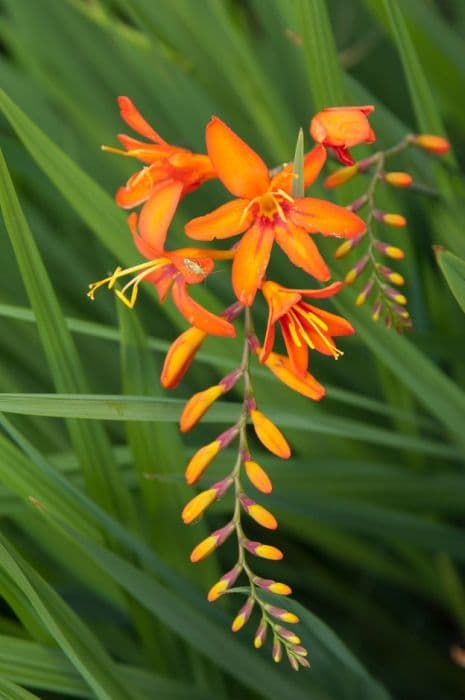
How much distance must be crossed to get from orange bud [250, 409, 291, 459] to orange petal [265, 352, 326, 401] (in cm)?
4

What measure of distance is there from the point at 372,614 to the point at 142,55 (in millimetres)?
1006

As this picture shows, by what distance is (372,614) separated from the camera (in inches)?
60.8

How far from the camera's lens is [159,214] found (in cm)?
83

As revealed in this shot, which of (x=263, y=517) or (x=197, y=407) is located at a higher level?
(x=197, y=407)

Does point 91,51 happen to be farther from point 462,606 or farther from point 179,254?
point 462,606

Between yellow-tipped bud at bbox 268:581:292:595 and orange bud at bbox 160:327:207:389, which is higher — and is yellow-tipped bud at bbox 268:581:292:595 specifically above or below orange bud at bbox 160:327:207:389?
below

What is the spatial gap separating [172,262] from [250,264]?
0.09 meters

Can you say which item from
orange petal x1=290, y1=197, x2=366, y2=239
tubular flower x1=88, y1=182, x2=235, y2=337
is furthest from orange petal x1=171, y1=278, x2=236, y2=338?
orange petal x1=290, y1=197, x2=366, y2=239

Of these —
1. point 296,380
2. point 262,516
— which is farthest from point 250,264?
point 262,516

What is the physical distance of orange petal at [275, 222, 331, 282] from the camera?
754 mm

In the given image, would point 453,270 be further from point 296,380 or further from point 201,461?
point 201,461

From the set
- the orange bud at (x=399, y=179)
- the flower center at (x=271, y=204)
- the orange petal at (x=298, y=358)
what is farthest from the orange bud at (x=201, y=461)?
the orange bud at (x=399, y=179)

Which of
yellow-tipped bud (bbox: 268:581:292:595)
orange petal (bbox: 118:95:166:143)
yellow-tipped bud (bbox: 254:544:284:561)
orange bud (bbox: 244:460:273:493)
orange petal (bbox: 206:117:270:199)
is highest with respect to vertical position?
orange petal (bbox: 118:95:166:143)

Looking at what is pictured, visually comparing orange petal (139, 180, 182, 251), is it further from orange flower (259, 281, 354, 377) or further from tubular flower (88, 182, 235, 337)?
orange flower (259, 281, 354, 377)
